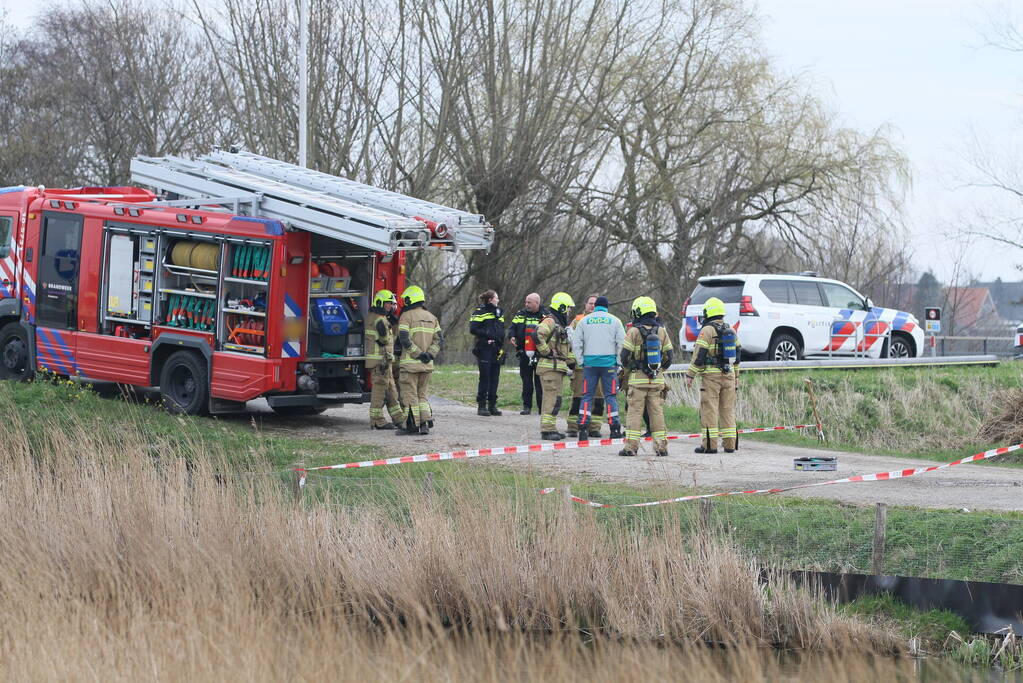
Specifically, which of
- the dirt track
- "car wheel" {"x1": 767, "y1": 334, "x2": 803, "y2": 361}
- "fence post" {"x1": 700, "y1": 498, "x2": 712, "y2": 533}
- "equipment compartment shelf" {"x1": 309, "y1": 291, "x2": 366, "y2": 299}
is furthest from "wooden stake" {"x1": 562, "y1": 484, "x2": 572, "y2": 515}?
"car wheel" {"x1": 767, "y1": 334, "x2": 803, "y2": 361}

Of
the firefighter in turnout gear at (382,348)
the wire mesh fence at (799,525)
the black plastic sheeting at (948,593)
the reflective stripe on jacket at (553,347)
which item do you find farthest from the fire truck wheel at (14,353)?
the black plastic sheeting at (948,593)

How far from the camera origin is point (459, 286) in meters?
30.6

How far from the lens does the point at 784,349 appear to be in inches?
780

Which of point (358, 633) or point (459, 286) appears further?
point (459, 286)

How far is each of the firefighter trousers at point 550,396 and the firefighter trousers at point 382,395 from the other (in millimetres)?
1683

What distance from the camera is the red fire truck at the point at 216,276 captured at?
45.6ft

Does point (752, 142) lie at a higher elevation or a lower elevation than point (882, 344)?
higher

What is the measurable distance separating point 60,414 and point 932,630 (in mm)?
8903

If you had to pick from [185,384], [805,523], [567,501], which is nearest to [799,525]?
[805,523]

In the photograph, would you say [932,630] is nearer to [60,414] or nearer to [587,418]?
[587,418]

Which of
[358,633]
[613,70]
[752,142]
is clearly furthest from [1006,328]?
[358,633]

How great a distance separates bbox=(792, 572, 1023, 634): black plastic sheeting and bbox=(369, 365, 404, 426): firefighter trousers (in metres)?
7.02

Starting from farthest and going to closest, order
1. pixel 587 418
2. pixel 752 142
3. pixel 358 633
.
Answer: pixel 752 142 < pixel 587 418 < pixel 358 633

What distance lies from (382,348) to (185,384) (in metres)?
2.43
